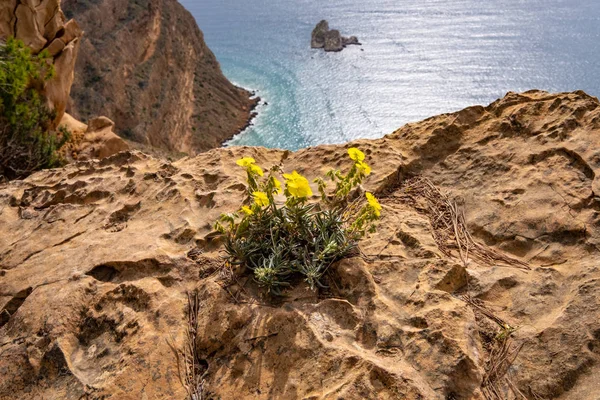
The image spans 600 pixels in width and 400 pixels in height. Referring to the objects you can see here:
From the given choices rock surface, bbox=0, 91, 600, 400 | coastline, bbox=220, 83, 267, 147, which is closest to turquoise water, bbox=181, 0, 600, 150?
coastline, bbox=220, 83, 267, 147

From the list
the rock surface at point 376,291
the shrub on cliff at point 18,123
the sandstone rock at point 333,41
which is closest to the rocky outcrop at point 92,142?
the shrub on cliff at point 18,123

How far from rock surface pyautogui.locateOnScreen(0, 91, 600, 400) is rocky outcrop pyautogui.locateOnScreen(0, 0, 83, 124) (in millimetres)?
8431

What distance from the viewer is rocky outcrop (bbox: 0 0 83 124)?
10523mm

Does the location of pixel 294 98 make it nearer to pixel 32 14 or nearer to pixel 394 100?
pixel 394 100

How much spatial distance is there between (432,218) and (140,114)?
35998 mm

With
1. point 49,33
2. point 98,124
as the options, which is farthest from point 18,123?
point 49,33

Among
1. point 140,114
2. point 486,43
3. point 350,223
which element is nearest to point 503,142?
point 350,223

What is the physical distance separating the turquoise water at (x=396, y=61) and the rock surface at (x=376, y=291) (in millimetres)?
30027

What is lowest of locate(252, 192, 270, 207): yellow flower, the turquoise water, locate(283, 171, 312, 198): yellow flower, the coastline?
the coastline

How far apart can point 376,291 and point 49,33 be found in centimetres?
1259

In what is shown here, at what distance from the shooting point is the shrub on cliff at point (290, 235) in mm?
3053

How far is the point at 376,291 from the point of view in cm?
299

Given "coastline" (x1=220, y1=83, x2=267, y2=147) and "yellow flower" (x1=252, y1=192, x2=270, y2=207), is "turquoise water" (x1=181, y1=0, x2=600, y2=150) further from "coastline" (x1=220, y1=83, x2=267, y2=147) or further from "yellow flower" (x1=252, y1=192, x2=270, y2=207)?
"yellow flower" (x1=252, y1=192, x2=270, y2=207)

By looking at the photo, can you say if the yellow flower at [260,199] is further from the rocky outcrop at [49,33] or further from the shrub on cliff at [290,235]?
the rocky outcrop at [49,33]
